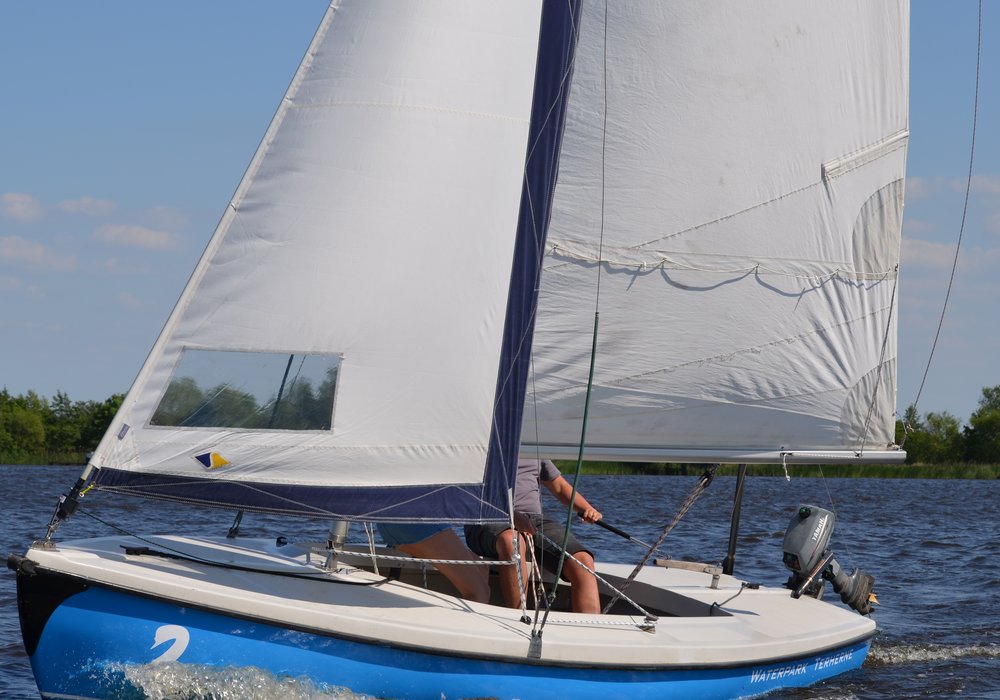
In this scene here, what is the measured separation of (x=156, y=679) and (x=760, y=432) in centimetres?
421

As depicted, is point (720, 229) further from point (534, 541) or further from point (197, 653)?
point (197, 653)

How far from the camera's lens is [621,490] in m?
37.6

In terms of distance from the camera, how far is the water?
8016mm

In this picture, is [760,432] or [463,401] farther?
[760,432]

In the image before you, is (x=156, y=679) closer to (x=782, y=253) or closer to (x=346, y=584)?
(x=346, y=584)

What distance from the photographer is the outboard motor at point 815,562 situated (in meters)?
8.48


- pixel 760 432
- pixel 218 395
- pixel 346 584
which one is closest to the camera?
pixel 218 395

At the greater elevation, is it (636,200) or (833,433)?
(636,200)

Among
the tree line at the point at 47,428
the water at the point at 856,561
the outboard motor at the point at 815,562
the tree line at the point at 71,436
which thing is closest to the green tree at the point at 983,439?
the tree line at the point at 71,436

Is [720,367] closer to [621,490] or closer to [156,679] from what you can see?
[156,679]

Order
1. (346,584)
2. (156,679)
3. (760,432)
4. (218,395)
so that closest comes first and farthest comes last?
1. (156,679)
2. (218,395)
3. (346,584)
4. (760,432)

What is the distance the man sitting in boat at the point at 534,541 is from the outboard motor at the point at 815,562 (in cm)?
188

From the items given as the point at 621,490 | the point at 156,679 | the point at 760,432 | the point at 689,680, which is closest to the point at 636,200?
the point at 760,432

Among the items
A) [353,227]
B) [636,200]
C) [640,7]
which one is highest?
[640,7]
